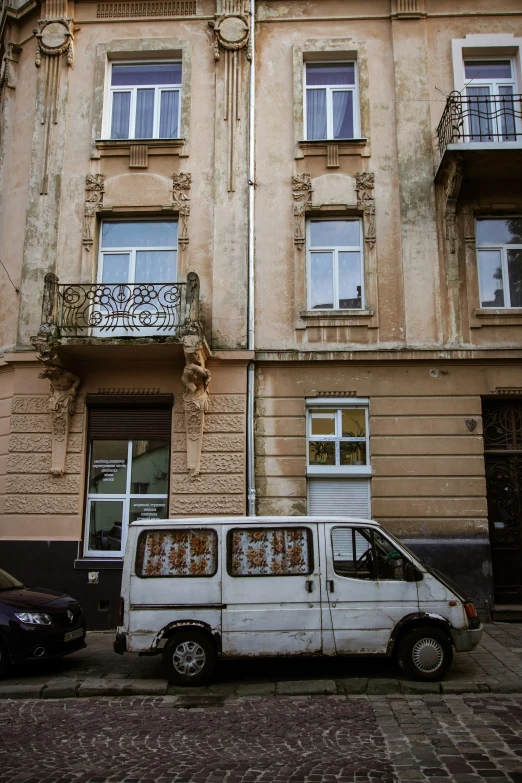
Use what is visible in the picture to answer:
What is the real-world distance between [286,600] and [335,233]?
7.61 m

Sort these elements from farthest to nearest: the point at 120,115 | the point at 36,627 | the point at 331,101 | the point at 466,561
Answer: the point at 120,115
the point at 331,101
the point at 466,561
the point at 36,627

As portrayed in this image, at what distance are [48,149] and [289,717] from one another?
1129cm

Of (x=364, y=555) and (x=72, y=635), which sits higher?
(x=364, y=555)

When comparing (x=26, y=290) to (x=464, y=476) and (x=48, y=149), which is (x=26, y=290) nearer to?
(x=48, y=149)

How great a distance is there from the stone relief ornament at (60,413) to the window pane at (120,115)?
5.17 m

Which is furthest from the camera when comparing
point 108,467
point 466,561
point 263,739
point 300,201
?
point 300,201

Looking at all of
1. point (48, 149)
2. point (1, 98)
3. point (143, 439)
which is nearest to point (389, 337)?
point (143, 439)

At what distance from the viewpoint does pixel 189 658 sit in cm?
780

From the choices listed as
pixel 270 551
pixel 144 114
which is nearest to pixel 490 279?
pixel 270 551

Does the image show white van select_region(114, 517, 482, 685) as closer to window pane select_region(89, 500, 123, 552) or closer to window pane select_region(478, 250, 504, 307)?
window pane select_region(89, 500, 123, 552)

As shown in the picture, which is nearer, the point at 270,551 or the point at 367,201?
the point at 270,551

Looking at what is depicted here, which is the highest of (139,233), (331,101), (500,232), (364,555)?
(331,101)

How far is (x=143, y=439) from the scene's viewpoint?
12.3 metres

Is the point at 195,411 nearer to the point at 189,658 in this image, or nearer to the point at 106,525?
the point at 106,525
